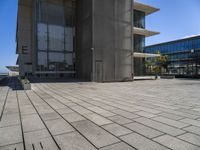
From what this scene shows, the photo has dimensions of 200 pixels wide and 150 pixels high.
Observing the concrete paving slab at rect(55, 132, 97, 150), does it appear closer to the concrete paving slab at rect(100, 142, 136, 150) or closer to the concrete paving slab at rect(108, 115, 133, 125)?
the concrete paving slab at rect(100, 142, 136, 150)

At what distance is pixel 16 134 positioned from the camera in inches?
128

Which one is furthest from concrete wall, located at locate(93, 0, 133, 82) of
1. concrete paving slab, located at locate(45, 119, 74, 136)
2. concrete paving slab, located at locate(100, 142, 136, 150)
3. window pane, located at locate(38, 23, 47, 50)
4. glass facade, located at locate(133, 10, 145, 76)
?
concrete paving slab, located at locate(100, 142, 136, 150)

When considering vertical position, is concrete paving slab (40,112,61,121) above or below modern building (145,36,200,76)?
below

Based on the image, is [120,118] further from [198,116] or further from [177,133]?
[198,116]

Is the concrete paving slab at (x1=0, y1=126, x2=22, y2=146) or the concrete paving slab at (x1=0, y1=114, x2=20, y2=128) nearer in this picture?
the concrete paving slab at (x1=0, y1=126, x2=22, y2=146)

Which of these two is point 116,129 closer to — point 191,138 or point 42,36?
point 191,138

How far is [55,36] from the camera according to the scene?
21.8m

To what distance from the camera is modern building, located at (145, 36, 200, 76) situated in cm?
3878

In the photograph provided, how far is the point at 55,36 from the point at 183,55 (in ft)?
127

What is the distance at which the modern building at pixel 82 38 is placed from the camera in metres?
16.5

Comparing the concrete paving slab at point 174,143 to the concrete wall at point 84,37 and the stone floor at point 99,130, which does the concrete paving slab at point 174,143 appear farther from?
the concrete wall at point 84,37

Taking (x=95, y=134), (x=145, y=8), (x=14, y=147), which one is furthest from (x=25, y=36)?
(x=95, y=134)

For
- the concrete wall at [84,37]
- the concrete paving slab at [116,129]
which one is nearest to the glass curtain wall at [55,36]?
the concrete wall at [84,37]

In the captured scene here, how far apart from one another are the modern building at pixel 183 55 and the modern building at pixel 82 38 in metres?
21.0
